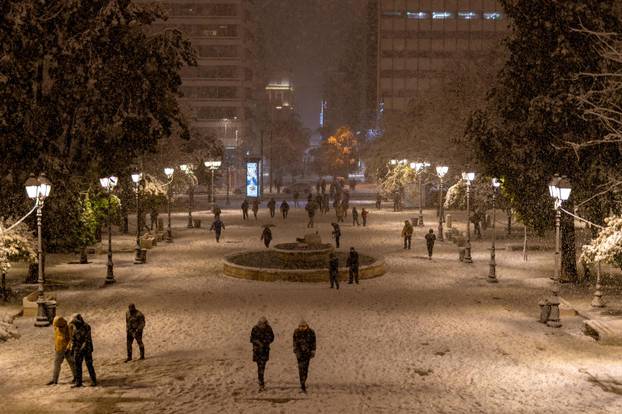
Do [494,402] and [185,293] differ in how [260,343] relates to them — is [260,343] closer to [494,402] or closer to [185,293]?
[494,402]

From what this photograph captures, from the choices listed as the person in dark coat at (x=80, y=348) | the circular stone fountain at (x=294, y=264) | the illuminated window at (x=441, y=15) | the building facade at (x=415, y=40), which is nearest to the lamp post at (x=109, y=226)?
the circular stone fountain at (x=294, y=264)

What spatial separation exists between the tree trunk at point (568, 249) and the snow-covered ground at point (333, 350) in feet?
2.89

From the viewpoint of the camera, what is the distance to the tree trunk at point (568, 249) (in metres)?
28.1

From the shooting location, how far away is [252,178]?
70.8 meters

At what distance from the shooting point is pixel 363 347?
1786cm

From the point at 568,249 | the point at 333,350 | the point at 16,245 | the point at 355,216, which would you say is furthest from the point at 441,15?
the point at 333,350

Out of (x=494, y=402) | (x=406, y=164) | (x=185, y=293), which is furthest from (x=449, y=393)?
(x=406, y=164)

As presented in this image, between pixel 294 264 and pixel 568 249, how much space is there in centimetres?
992

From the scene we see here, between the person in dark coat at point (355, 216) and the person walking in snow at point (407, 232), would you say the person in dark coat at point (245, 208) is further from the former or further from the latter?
the person walking in snow at point (407, 232)

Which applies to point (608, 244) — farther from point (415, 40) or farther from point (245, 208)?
point (415, 40)

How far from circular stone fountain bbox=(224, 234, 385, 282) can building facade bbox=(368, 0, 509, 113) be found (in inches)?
3585

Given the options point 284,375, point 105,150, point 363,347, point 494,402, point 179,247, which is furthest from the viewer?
point 179,247

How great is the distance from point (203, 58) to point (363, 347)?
306ft

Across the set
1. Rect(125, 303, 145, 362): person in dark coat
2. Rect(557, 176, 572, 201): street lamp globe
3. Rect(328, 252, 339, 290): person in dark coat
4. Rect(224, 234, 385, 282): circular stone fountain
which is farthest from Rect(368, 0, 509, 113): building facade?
Rect(125, 303, 145, 362): person in dark coat
